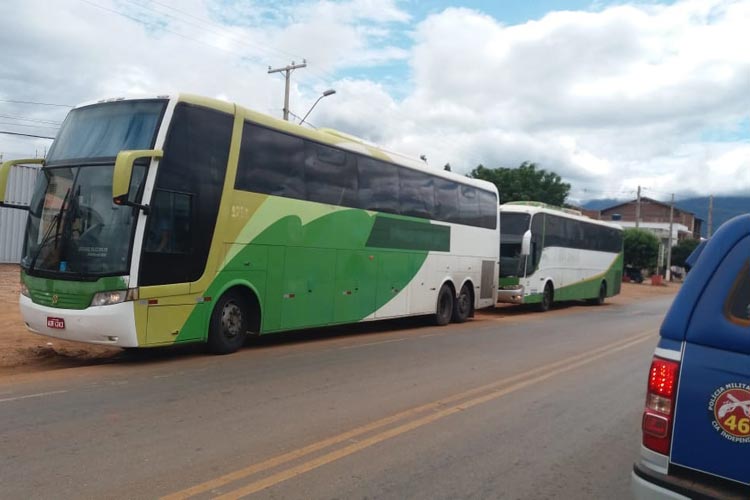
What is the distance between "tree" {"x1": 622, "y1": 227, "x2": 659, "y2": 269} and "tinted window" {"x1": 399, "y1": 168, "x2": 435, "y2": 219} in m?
47.0

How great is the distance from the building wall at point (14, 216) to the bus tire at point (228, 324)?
723 inches

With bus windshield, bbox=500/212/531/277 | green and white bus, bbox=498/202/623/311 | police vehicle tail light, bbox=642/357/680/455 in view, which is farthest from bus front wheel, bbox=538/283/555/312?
police vehicle tail light, bbox=642/357/680/455

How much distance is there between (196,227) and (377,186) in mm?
5028

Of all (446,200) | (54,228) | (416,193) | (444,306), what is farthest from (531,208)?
(54,228)

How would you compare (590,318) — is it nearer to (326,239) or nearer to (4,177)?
(326,239)

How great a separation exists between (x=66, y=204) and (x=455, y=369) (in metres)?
6.01

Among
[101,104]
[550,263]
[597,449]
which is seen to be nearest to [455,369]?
[597,449]

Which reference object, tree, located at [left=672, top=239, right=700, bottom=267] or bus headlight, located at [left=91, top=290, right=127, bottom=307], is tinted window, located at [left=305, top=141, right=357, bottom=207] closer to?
bus headlight, located at [left=91, top=290, right=127, bottom=307]

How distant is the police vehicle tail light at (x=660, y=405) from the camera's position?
310 cm

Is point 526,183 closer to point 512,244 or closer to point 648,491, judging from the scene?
point 512,244

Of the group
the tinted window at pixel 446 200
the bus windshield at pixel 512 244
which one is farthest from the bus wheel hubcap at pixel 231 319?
the bus windshield at pixel 512 244

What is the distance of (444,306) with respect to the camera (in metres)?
16.7

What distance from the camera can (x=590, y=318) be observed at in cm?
2080

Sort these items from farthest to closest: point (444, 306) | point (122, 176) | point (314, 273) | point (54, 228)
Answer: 1. point (444, 306)
2. point (314, 273)
3. point (54, 228)
4. point (122, 176)
